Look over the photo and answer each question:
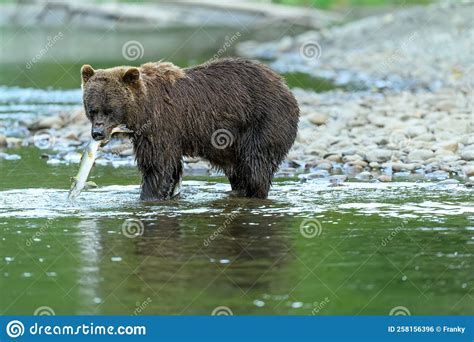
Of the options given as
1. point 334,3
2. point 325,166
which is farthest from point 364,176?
point 334,3

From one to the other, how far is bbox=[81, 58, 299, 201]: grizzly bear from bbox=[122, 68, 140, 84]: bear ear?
0.15 ft

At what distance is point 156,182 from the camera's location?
11.9m

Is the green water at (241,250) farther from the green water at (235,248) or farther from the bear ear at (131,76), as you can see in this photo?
the bear ear at (131,76)

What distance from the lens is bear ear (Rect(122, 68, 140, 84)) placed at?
37.6ft

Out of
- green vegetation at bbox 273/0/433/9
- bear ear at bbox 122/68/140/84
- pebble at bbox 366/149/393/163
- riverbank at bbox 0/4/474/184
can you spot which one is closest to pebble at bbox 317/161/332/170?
riverbank at bbox 0/4/474/184

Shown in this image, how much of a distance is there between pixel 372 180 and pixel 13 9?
3563 cm

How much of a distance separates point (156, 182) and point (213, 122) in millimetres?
967

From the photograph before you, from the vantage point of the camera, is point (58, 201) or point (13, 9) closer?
point (58, 201)

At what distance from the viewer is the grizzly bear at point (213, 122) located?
11.9m

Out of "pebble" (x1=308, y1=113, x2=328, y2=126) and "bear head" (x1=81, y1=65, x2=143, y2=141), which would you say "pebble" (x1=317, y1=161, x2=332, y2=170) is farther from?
"bear head" (x1=81, y1=65, x2=143, y2=141)

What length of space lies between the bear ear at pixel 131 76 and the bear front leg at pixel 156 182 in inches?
40.1

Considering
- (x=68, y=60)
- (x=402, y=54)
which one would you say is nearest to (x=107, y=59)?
(x=68, y=60)

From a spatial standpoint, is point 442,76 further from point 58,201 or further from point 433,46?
point 58,201

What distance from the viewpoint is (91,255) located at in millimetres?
9438
